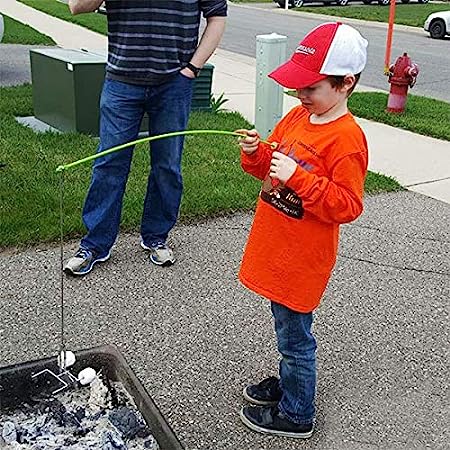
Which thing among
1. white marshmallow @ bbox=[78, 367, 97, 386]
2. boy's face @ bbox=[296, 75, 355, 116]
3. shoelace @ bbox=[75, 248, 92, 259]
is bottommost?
shoelace @ bbox=[75, 248, 92, 259]

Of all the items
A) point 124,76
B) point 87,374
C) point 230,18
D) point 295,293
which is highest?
point 124,76

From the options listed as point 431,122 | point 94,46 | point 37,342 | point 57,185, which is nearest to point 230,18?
point 94,46

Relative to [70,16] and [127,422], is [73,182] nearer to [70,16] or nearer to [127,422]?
[127,422]

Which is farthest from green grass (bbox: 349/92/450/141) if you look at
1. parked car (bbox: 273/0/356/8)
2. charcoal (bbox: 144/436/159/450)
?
parked car (bbox: 273/0/356/8)

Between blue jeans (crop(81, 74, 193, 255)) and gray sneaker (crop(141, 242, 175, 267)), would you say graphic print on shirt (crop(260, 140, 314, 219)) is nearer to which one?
blue jeans (crop(81, 74, 193, 255))

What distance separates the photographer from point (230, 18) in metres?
24.5

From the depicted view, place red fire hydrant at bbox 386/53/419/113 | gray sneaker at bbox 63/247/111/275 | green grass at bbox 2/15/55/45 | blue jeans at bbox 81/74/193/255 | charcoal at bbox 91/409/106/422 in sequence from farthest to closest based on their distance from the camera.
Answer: green grass at bbox 2/15/55/45 < red fire hydrant at bbox 386/53/419/113 < gray sneaker at bbox 63/247/111/275 < blue jeans at bbox 81/74/193/255 < charcoal at bbox 91/409/106/422

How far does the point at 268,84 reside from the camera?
6715 mm

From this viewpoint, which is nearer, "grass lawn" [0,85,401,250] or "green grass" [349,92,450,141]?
"grass lawn" [0,85,401,250]

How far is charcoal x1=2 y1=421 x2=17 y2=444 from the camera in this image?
2.38 metres

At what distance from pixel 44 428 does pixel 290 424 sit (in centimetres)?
91

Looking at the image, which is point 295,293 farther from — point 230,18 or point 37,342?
point 230,18

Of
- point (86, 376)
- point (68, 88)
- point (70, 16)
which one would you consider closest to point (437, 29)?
point (70, 16)

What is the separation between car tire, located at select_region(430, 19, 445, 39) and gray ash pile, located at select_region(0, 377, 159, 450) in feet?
63.7
